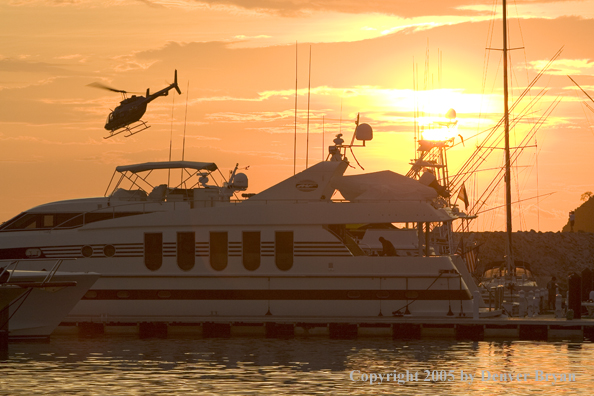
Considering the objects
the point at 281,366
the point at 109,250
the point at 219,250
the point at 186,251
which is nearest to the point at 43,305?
the point at 109,250

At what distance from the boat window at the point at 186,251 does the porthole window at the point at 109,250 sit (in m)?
2.05

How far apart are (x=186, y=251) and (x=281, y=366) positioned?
6.28m

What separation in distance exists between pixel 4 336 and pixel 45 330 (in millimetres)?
1393

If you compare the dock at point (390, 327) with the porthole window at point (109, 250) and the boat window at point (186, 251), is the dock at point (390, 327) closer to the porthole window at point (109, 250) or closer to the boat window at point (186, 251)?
the boat window at point (186, 251)

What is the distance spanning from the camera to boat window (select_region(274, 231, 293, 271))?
23.8 metres

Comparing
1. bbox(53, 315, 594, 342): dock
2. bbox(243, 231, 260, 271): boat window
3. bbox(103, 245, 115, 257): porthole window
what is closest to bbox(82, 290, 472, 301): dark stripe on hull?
bbox(53, 315, 594, 342): dock

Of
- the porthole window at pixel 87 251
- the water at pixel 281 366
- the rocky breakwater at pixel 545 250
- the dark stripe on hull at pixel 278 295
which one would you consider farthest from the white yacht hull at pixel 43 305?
the rocky breakwater at pixel 545 250

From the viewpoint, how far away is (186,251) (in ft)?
79.5

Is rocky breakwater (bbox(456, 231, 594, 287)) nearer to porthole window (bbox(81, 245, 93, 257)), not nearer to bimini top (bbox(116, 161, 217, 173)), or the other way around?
bimini top (bbox(116, 161, 217, 173))

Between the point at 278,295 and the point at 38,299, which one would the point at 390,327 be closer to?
the point at 278,295

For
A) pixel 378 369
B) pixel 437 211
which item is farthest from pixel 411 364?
pixel 437 211

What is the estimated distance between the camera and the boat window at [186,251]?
79.4ft

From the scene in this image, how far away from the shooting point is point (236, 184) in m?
26.6

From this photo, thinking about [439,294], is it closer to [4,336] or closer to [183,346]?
[183,346]
